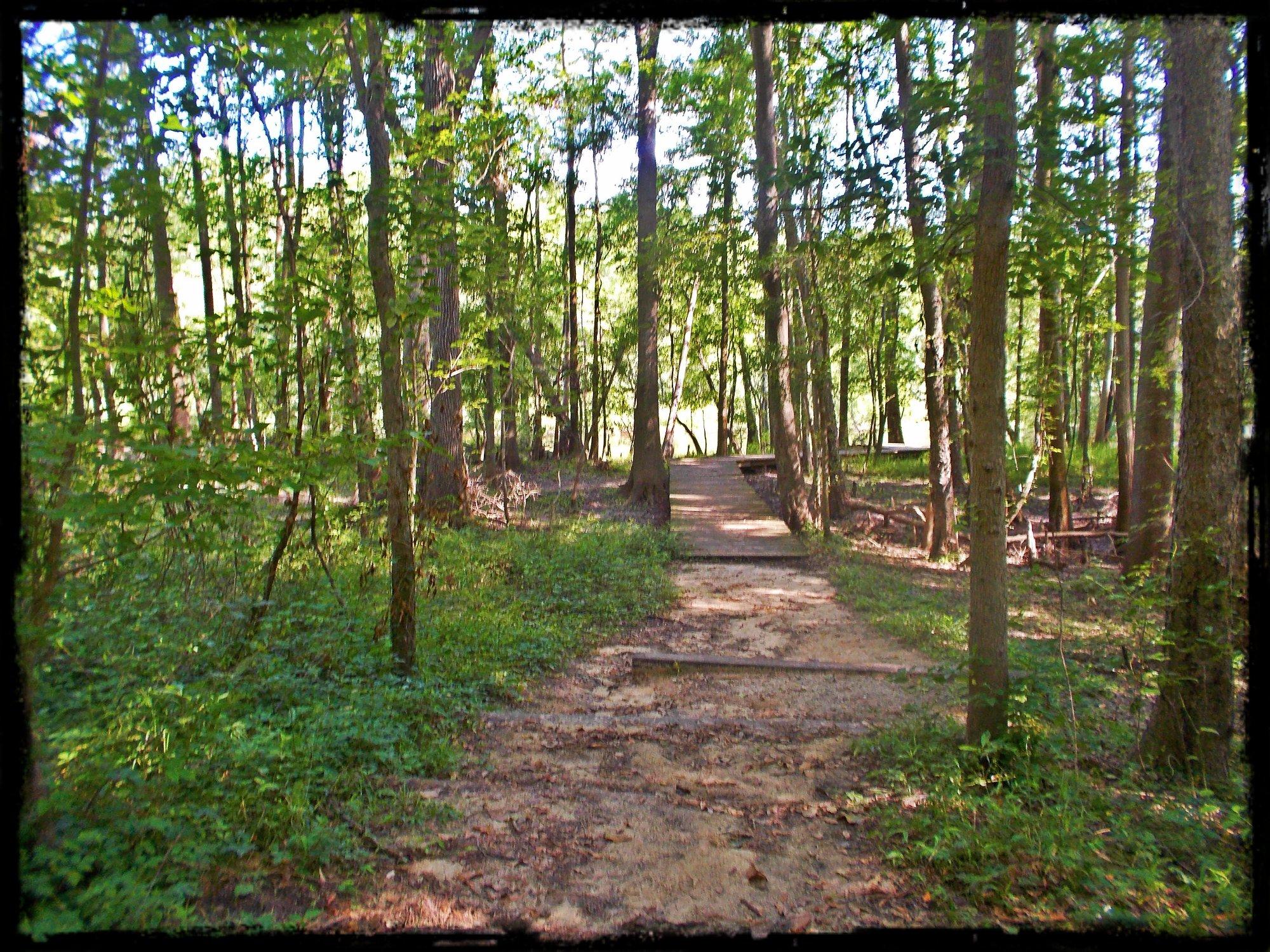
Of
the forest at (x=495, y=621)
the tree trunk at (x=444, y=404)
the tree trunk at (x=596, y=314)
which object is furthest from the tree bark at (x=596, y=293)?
the forest at (x=495, y=621)

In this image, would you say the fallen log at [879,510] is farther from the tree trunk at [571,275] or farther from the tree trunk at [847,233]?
the tree trunk at [571,275]

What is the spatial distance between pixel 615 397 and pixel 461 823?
26.6 meters

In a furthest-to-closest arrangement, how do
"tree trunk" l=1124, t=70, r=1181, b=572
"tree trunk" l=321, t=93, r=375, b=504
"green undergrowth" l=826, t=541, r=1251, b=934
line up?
"tree trunk" l=1124, t=70, r=1181, b=572
"tree trunk" l=321, t=93, r=375, b=504
"green undergrowth" l=826, t=541, r=1251, b=934

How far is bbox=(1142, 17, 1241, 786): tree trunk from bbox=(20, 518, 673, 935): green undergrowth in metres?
4.12

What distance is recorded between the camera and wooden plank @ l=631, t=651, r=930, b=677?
7.05 m

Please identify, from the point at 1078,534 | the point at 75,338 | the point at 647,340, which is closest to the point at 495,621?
the point at 75,338

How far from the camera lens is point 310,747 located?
3.81 m

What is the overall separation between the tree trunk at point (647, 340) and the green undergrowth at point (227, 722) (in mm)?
8644

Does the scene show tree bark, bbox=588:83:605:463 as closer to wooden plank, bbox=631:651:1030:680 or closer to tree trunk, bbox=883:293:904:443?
tree trunk, bbox=883:293:904:443

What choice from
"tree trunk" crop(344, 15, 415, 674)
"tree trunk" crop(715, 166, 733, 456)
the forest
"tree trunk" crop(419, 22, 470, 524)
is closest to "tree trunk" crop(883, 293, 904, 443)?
"tree trunk" crop(715, 166, 733, 456)

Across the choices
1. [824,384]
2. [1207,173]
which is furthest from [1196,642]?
[824,384]

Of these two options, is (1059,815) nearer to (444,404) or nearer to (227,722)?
(227,722)

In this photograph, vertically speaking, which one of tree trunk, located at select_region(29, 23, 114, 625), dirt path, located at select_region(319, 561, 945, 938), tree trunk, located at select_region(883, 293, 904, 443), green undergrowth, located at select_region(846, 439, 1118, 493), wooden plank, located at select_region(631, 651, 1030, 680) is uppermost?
tree trunk, located at select_region(883, 293, 904, 443)

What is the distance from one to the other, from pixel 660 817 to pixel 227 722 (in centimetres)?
225
